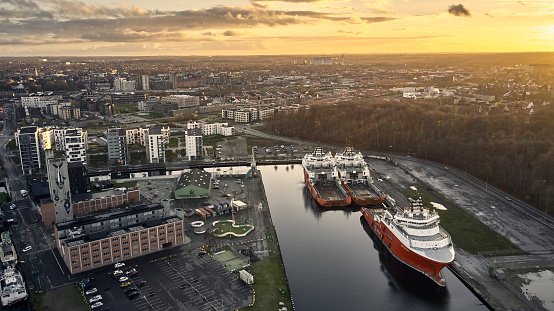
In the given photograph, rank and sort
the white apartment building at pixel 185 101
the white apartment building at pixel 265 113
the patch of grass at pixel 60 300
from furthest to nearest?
the white apartment building at pixel 185 101, the white apartment building at pixel 265 113, the patch of grass at pixel 60 300

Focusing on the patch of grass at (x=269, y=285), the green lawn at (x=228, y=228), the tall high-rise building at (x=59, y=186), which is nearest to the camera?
the patch of grass at (x=269, y=285)

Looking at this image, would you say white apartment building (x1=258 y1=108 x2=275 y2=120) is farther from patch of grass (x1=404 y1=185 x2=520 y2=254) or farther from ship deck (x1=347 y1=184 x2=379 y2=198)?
patch of grass (x1=404 y1=185 x2=520 y2=254)

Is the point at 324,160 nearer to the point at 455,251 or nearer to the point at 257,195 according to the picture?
the point at 257,195

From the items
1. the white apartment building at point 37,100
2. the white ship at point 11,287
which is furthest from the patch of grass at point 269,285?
the white apartment building at point 37,100

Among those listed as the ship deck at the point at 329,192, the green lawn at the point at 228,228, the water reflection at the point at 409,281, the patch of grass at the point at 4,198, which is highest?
the green lawn at the point at 228,228

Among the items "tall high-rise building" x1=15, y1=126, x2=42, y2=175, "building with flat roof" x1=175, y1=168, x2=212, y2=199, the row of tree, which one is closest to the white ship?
"building with flat roof" x1=175, y1=168, x2=212, y2=199

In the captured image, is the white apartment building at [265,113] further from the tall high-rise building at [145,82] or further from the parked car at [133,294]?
the tall high-rise building at [145,82]
